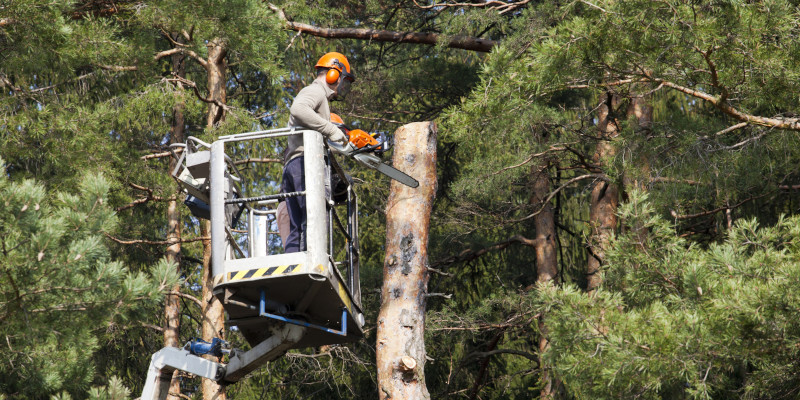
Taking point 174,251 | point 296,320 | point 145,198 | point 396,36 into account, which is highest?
point 396,36

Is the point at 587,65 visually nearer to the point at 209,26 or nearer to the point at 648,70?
the point at 648,70

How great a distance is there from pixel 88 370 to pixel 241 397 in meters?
6.92

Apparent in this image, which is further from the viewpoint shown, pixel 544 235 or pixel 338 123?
pixel 544 235

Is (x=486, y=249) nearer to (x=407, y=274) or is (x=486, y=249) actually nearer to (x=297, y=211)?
(x=407, y=274)

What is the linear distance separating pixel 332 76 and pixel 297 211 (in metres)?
1.20

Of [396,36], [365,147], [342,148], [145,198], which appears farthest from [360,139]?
[396,36]

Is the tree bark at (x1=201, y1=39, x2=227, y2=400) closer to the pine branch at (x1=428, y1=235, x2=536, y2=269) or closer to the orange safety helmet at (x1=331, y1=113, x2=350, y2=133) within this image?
the orange safety helmet at (x1=331, y1=113, x2=350, y2=133)

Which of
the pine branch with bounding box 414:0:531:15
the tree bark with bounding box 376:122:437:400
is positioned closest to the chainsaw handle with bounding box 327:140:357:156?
the tree bark with bounding box 376:122:437:400

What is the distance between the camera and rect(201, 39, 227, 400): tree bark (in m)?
10.9

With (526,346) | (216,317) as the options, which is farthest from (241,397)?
(526,346)

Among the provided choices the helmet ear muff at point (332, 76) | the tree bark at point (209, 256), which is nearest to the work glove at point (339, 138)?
the helmet ear muff at point (332, 76)

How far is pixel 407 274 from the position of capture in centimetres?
851

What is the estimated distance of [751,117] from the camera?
8523mm

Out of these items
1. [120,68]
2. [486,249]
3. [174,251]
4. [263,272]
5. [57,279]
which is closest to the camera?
[57,279]
